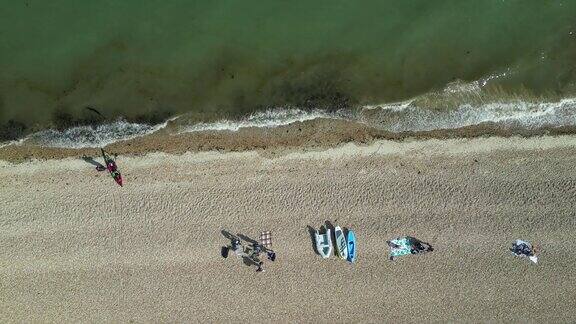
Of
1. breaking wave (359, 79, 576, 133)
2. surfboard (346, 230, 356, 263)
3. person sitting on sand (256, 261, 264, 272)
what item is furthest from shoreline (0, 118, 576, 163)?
person sitting on sand (256, 261, 264, 272)

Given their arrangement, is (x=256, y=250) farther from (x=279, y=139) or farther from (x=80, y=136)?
(x=80, y=136)

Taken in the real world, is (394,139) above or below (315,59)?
below

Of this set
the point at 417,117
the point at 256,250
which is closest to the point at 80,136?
the point at 256,250

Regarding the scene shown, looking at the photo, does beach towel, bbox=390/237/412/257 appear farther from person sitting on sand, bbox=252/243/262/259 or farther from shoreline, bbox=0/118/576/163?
person sitting on sand, bbox=252/243/262/259

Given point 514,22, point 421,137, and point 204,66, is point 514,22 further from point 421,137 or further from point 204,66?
point 204,66

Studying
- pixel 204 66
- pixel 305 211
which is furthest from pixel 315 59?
pixel 305 211

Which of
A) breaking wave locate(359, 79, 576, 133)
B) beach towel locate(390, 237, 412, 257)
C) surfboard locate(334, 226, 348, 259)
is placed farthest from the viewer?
breaking wave locate(359, 79, 576, 133)

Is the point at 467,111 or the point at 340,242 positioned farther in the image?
the point at 467,111
